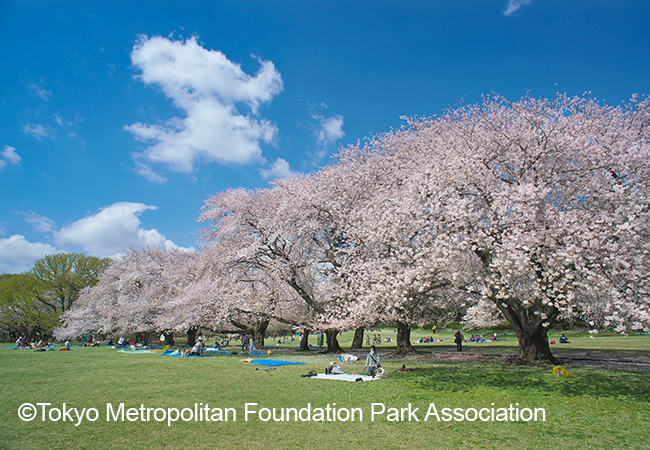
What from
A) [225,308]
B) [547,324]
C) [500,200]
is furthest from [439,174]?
[225,308]

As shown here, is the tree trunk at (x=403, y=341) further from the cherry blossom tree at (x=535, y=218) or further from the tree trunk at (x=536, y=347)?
the tree trunk at (x=536, y=347)

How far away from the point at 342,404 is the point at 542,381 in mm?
6799

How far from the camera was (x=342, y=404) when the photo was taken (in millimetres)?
9023

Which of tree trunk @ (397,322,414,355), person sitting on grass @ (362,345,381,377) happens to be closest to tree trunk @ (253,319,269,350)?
tree trunk @ (397,322,414,355)

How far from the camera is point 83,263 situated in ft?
173

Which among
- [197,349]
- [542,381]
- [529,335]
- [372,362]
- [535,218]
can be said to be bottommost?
[197,349]

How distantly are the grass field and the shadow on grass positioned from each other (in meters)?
0.03

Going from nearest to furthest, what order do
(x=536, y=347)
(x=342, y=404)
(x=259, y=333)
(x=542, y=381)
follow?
(x=342, y=404), (x=542, y=381), (x=536, y=347), (x=259, y=333)

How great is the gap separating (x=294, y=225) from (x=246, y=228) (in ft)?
13.3

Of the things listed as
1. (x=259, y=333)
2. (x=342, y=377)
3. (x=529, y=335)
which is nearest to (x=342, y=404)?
(x=342, y=377)

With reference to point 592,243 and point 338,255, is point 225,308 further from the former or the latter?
point 592,243

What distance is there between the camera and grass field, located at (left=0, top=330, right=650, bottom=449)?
6375mm

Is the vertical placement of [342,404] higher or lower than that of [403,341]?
higher

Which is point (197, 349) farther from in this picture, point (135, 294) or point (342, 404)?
point (135, 294)
